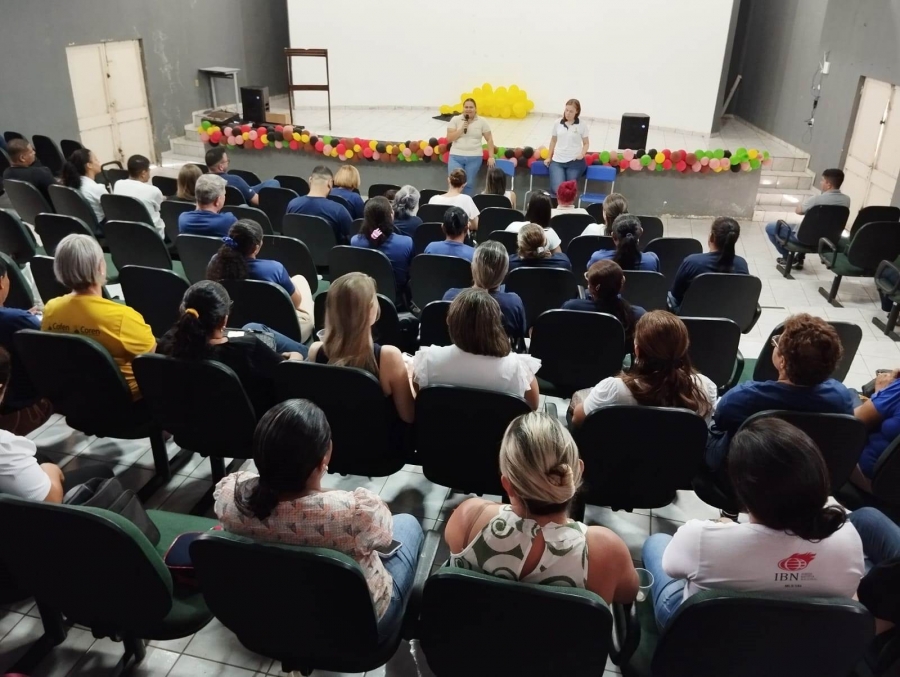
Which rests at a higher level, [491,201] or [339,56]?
[339,56]

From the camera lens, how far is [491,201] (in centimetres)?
574

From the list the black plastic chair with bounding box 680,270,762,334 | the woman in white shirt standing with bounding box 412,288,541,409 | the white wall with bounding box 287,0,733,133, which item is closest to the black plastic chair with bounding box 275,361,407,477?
the woman in white shirt standing with bounding box 412,288,541,409

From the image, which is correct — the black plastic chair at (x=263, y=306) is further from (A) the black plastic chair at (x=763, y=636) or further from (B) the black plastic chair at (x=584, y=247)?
(A) the black plastic chair at (x=763, y=636)

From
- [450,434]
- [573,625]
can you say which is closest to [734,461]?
[573,625]

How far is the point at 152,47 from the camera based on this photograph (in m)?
9.67

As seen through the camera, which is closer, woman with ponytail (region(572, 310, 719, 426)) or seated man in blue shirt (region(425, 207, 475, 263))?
woman with ponytail (region(572, 310, 719, 426))

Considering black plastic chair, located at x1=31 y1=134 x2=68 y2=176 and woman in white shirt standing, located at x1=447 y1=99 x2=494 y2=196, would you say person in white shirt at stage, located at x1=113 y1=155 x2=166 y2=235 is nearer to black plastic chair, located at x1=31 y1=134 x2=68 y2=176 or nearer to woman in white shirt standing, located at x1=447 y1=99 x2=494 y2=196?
black plastic chair, located at x1=31 y1=134 x2=68 y2=176

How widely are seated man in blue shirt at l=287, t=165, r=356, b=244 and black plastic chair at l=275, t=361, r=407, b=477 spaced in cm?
263

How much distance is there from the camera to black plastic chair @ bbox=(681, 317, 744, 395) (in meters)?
2.77

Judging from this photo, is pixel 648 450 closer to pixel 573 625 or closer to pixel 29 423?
pixel 573 625

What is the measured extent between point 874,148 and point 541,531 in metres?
8.06

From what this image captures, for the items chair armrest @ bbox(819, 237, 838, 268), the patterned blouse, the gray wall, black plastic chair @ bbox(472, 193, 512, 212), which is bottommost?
chair armrest @ bbox(819, 237, 838, 268)

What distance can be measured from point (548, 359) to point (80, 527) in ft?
6.49

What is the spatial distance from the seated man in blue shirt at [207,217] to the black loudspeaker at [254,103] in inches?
212
